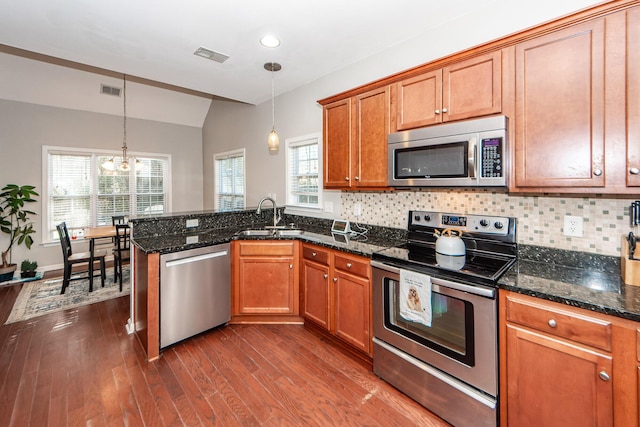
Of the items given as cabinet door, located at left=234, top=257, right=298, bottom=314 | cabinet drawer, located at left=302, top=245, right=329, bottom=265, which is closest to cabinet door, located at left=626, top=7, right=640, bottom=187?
Result: cabinet drawer, located at left=302, top=245, right=329, bottom=265

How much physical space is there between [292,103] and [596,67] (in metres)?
3.05

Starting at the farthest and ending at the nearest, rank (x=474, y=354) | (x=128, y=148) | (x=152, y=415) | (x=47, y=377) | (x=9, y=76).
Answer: (x=128, y=148)
(x=9, y=76)
(x=47, y=377)
(x=152, y=415)
(x=474, y=354)

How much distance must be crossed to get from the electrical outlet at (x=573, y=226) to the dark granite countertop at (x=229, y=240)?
1.15 metres

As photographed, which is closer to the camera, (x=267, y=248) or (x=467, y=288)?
(x=467, y=288)

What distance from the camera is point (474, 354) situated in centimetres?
162

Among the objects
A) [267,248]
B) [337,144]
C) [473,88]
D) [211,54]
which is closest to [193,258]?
[267,248]

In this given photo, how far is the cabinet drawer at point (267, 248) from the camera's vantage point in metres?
2.89

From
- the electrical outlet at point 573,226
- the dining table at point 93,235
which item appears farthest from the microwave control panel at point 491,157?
the dining table at point 93,235

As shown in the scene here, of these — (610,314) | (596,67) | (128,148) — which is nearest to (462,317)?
(610,314)

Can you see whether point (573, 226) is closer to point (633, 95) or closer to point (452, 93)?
point (633, 95)

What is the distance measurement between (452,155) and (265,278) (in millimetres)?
2027

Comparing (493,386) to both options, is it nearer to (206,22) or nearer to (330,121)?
(330,121)

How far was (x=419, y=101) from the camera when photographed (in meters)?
2.17

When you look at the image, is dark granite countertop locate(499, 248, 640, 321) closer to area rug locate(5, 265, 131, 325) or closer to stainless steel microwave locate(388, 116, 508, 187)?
stainless steel microwave locate(388, 116, 508, 187)
